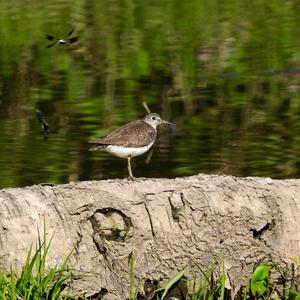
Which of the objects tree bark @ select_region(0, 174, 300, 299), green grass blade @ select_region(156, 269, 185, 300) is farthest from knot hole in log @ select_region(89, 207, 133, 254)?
green grass blade @ select_region(156, 269, 185, 300)

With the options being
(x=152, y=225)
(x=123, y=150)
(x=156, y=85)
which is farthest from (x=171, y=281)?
(x=156, y=85)

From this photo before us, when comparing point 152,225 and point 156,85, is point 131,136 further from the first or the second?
point 156,85

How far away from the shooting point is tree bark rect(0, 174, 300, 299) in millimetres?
6379

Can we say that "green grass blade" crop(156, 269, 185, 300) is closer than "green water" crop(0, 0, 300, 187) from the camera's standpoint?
Yes

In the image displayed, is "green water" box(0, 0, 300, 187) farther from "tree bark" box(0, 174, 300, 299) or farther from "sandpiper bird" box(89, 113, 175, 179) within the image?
"tree bark" box(0, 174, 300, 299)

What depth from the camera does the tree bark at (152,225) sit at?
638cm

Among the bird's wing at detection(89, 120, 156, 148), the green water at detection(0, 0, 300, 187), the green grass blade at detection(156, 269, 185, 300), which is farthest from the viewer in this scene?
the green water at detection(0, 0, 300, 187)

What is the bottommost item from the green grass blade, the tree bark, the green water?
the green water

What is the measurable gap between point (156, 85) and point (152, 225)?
6.12m

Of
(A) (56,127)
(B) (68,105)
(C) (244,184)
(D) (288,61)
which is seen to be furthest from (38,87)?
(C) (244,184)

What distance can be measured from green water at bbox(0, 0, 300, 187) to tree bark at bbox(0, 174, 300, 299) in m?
2.35

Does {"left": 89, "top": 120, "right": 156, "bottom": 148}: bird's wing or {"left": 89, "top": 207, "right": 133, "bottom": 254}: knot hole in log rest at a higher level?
{"left": 89, "top": 120, "right": 156, "bottom": 148}: bird's wing

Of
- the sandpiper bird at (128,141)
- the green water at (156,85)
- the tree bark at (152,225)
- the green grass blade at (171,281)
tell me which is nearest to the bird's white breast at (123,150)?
the sandpiper bird at (128,141)

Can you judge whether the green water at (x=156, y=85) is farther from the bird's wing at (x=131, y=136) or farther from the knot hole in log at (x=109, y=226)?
the knot hole in log at (x=109, y=226)
